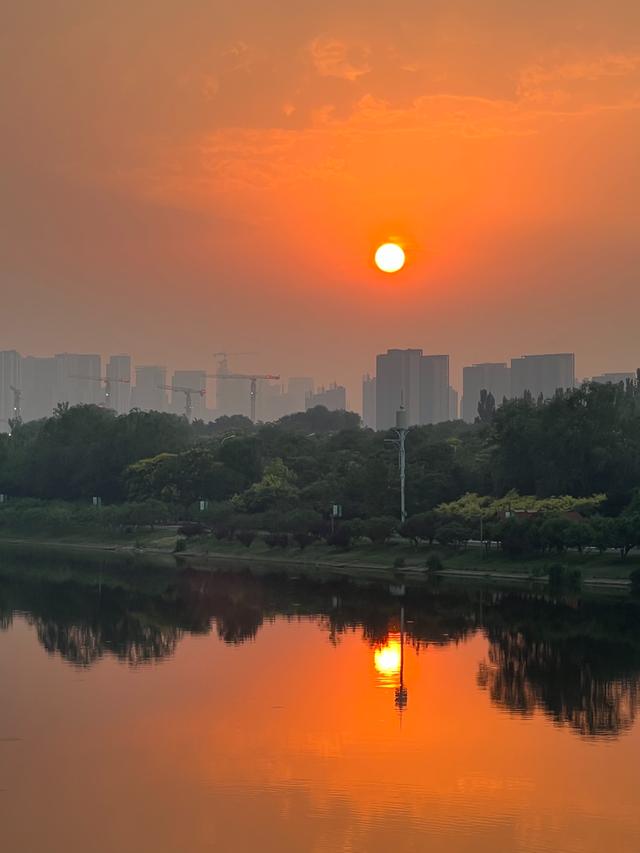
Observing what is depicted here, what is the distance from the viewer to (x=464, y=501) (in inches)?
2864

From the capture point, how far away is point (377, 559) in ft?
231

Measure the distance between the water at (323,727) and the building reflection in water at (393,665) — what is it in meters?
0.14

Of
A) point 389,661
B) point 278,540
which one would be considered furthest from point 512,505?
point 389,661

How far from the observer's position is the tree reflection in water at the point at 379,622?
36312mm

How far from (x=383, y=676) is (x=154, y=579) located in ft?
103

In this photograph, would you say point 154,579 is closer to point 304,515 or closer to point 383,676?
point 304,515

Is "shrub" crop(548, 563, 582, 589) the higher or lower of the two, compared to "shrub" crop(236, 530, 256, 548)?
lower

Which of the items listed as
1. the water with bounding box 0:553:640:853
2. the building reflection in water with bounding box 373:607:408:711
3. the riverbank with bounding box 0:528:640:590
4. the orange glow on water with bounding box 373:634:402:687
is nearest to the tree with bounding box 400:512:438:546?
the riverbank with bounding box 0:528:640:590

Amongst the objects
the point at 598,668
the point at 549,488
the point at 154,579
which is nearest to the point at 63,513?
the point at 154,579

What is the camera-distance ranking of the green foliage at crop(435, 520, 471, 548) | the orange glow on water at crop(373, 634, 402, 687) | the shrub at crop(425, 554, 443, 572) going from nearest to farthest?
the orange glow on water at crop(373, 634, 402, 687)
the shrub at crop(425, 554, 443, 572)
the green foliage at crop(435, 520, 471, 548)

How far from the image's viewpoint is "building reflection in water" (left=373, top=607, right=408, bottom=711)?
117 ft

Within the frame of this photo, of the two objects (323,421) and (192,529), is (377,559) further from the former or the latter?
(323,421)

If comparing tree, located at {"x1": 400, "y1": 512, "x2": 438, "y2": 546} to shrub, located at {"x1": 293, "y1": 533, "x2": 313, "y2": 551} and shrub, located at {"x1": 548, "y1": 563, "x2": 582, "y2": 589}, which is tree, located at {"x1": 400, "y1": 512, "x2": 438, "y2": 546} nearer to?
shrub, located at {"x1": 293, "y1": 533, "x2": 313, "y2": 551}

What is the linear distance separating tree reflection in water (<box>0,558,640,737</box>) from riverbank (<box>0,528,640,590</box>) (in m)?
3.94
